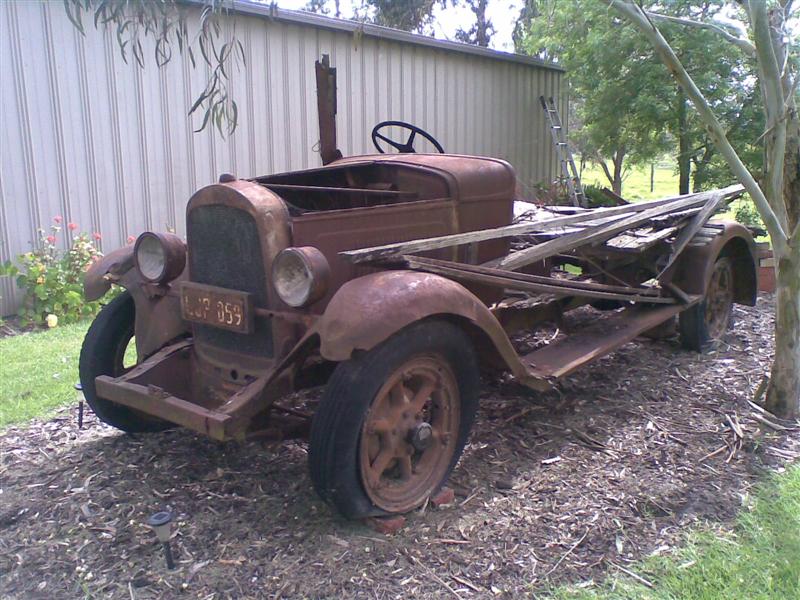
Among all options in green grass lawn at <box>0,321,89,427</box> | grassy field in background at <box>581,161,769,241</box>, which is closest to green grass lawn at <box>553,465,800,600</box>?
green grass lawn at <box>0,321,89,427</box>

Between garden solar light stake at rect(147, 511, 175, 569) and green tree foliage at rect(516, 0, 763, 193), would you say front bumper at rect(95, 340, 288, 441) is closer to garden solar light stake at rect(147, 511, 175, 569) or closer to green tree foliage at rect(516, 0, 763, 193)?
garden solar light stake at rect(147, 511, 175, 569)

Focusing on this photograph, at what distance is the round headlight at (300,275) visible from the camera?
290cm

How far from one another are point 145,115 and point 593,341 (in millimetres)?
5074

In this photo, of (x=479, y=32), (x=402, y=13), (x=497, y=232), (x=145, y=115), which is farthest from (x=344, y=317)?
(x=479, y=32)

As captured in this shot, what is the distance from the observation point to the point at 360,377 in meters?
2.75

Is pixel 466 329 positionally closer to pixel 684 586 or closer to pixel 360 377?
pixel 360 377

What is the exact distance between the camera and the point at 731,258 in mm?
5793

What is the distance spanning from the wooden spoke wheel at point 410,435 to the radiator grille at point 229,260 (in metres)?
0.65

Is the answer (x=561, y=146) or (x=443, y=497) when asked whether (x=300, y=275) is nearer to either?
(x=443, y=497)

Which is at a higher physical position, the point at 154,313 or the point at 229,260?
the point at 229,260

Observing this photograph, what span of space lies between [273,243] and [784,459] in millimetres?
2696

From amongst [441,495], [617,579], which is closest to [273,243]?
[441,495]

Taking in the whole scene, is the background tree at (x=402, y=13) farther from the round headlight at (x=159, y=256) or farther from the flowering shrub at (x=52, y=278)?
the round headlight at (x=159, y=256)

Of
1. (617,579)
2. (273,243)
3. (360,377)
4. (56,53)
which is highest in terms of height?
(56,53)
